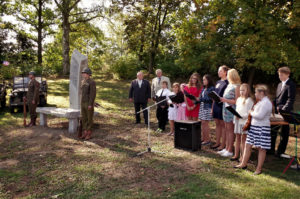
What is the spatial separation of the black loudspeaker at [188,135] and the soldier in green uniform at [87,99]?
2745 millimetres

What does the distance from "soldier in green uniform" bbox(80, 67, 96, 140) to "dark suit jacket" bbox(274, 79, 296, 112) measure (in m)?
5.04

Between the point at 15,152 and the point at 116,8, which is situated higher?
the point at 116,8

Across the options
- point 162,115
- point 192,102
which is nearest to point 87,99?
point 162,115

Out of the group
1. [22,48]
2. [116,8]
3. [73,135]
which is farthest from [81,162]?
[22,48]

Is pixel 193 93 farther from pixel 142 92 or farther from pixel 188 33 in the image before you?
pixel 188 33

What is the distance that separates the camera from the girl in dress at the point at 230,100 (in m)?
6.11

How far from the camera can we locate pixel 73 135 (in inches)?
344

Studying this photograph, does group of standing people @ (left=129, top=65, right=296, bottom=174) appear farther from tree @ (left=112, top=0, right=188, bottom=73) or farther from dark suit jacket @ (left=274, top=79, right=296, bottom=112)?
tree @ (left=112, top=0, right=188, bottom=73)

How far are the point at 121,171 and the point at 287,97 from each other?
4032 mm

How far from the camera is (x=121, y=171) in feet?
18.4

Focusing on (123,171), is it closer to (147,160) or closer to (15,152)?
(147,160)

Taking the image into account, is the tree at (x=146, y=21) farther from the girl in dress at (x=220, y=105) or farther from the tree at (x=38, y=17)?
the girl in dress at (x=220, y=105)

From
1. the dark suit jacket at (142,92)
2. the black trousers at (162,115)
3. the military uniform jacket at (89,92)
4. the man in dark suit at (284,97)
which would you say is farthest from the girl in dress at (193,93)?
the military uniform jacket at (89,92)

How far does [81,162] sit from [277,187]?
4038 millimetres
